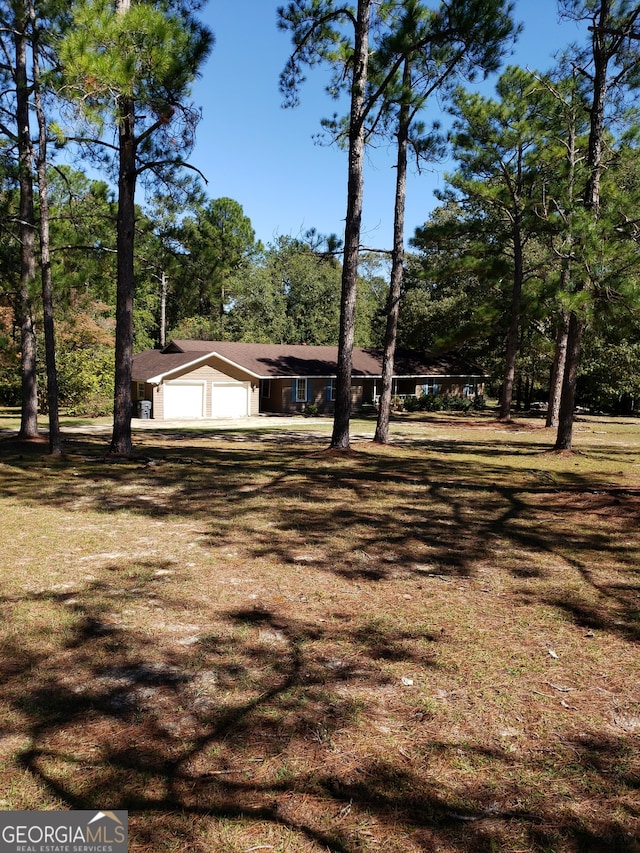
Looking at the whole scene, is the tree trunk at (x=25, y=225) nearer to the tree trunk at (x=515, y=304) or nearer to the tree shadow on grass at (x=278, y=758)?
the tree shadow on grass at (x=278, y=758)

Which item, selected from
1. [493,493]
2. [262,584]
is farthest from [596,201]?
[262,584]

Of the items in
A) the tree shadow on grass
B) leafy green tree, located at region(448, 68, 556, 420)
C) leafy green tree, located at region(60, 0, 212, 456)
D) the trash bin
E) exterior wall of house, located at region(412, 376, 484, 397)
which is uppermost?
leafy green tree, located at region(448, 68, 556, 420)

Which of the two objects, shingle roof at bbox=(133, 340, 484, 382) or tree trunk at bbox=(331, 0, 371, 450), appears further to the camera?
shingle roof at bbox=(133, 340, 484, 382)

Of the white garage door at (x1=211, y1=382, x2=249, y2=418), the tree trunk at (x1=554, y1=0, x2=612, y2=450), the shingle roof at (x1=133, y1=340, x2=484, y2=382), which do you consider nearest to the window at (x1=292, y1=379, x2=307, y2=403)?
the shingle roof at (x1=133, y1=340, x2=484, y2=382)

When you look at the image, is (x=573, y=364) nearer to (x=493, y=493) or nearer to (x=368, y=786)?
(x=493, y=493)

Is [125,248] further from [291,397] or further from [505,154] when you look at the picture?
[291,397]

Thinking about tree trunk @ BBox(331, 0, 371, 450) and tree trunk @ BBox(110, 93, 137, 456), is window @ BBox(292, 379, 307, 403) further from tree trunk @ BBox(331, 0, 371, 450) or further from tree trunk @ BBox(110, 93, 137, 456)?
tree trunk @ BBox(110, 93, 137, 456)

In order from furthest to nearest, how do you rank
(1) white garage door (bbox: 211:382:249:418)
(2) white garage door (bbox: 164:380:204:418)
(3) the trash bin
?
1. (1) white garage door (bbox: 211:382:249:418)
2. (2) white garage door (bbox: 164:380:204:418)
3. (3) the trash bin

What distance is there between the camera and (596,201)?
13422 mm

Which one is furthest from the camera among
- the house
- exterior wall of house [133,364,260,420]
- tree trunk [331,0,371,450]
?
the house

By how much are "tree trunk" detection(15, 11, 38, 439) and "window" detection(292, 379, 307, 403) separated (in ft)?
62.3

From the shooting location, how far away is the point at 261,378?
102ft

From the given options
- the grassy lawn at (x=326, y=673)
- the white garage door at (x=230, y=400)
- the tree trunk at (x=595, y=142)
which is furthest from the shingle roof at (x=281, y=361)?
the grassy lawn at (x=326, y=673)

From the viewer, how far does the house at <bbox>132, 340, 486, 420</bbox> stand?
28562mm
